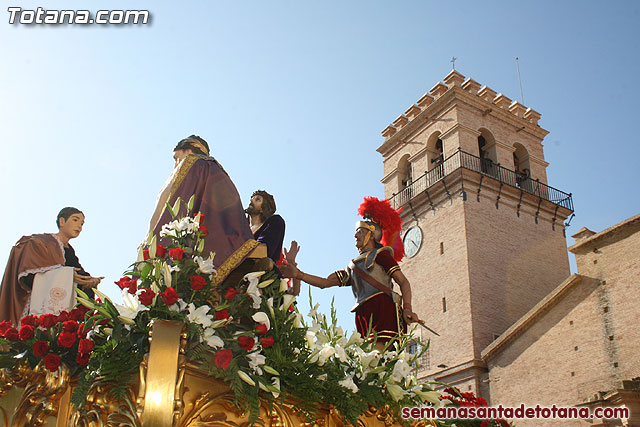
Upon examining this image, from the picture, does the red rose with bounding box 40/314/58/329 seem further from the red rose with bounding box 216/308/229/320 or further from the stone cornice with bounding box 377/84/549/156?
the stone cornice with bounding box 377/84/549/156

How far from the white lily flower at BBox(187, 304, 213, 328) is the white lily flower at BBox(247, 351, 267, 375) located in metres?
0.27

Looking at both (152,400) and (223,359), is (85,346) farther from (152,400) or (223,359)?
(223,359)

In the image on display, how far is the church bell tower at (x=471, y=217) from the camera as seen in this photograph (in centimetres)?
2378

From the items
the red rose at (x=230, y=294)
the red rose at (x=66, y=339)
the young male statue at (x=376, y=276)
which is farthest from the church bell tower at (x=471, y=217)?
the red rose at (x=66, y=339)

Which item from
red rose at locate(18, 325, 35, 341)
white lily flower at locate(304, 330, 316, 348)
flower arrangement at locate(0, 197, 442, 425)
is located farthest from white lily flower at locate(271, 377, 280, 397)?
red rose at locate(18, 325, 35, 341)

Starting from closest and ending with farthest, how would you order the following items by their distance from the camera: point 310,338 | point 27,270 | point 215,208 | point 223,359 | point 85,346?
point 223,359
point 85,346
point 310,338
point 215,208
point 27,270

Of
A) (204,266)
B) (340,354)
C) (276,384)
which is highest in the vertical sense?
(204,266)

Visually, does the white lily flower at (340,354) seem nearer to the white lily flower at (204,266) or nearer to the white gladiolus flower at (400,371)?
the white gladiolus flower at (400,371)

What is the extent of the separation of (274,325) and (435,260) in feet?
77.0

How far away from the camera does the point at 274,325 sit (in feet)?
10.7

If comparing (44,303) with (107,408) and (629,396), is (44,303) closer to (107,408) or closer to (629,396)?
(107,408)

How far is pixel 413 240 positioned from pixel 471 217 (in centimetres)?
341

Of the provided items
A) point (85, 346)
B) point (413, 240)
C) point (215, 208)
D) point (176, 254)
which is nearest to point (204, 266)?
point (176, 254)

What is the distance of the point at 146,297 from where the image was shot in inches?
115
